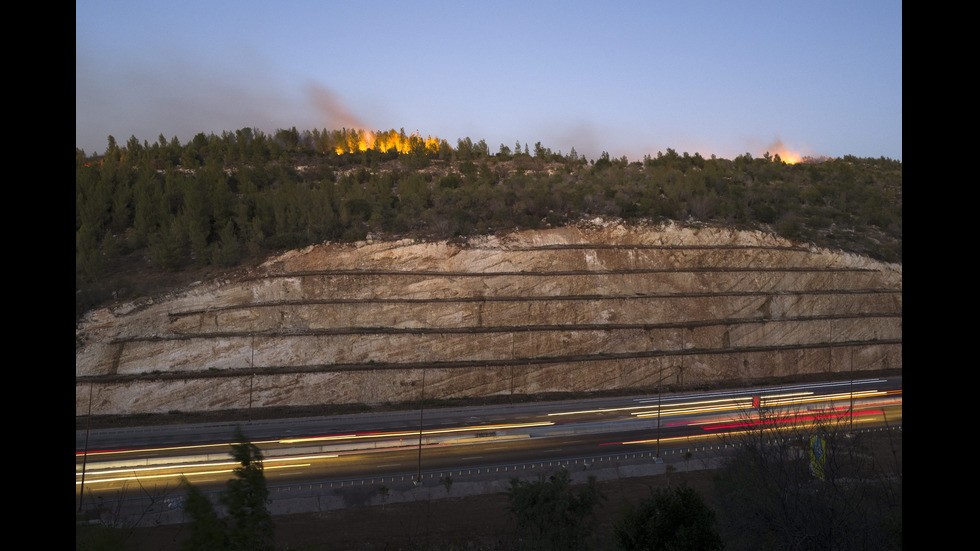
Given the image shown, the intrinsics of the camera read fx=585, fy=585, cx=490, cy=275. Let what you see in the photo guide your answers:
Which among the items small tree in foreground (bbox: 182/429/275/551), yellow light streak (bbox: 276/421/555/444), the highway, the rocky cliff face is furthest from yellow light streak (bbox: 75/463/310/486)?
small tree in foreground (bbox: 182/429/275/551)

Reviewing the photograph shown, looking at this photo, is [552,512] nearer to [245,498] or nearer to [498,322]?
[245,498]

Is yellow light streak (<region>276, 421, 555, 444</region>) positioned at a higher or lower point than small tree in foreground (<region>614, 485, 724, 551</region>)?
lower

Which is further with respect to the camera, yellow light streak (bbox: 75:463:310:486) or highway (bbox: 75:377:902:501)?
highway (bbox: 75:377:902:501)

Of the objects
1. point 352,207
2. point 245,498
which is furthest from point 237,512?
point 352,207

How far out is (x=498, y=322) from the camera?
31781 millimetres

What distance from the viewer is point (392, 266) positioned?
109 feet

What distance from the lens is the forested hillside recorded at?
33688 mm

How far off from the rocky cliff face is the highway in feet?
7.14

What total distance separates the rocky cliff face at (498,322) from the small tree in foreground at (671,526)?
767 inches

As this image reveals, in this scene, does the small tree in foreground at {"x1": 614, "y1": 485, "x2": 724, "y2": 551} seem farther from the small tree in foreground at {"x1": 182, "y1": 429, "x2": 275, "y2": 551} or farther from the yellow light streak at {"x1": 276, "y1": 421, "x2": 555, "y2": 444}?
the yellow light streak at {"x1": 276, "y1": 421, "x2": 555, "y2": 444}

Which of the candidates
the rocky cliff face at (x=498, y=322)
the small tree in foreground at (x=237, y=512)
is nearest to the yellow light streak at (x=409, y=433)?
the rocky cliff face at (x=498, y=322)

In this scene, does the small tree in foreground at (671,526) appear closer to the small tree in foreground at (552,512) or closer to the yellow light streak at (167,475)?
the small tree in foreground at (552,512)
